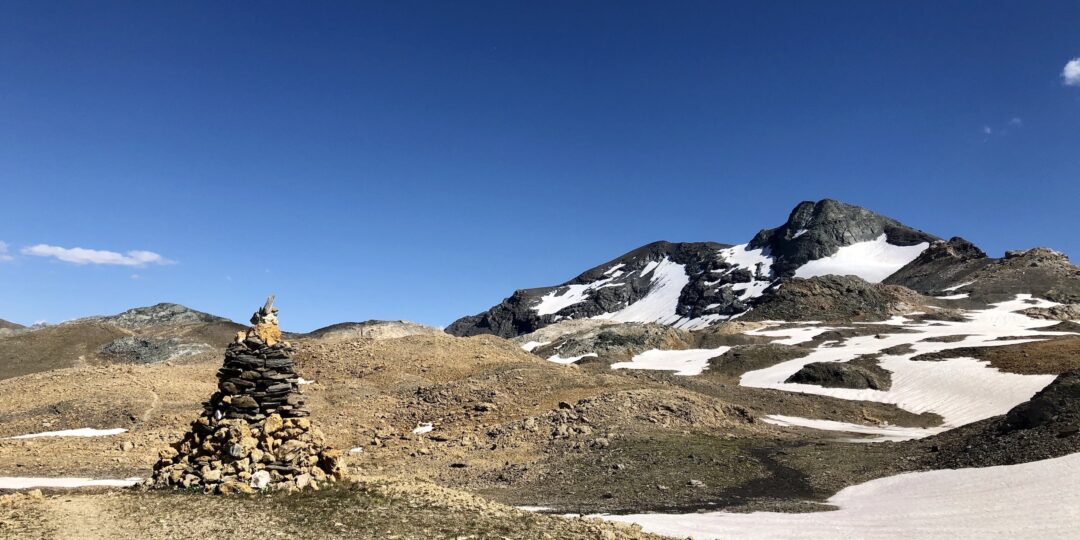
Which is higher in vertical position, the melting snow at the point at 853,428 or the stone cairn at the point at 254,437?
the stone cairn at the point at 254,437

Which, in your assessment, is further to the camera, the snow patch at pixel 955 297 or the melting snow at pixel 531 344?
the melting snow at pixel 531 344

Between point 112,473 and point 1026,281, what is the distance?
15938 cm

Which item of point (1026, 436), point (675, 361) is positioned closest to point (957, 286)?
point (675, 361)

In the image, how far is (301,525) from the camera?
11383 mm

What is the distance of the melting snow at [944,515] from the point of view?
1308 cm

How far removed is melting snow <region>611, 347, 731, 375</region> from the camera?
237ft

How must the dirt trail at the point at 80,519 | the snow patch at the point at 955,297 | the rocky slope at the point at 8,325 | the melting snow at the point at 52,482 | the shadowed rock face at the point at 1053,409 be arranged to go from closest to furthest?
the dirt trail at the point at 80,519, the melting snow at the point at 52,482, the shadowed rock face at the point at 1053,409, the rocky slope at the point at 8,325, the snow patch at the point at 955,297

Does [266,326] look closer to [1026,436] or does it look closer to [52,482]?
[52,482]

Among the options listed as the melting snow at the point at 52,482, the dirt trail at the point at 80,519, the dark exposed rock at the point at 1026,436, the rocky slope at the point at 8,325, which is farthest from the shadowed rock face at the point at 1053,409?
the rocky slope at the point at 8,325

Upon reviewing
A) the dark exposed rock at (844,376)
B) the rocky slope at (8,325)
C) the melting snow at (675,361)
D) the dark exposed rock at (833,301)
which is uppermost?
the dark exposed rock at (833,301)

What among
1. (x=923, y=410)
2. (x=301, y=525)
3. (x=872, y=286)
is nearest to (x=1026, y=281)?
(x=872, y=286)

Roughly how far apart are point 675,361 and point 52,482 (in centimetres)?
6698

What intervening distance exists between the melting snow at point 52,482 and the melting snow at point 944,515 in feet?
51.5

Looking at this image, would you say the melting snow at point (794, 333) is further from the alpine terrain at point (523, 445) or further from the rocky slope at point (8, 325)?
the rocky slope at point (8, 325)
